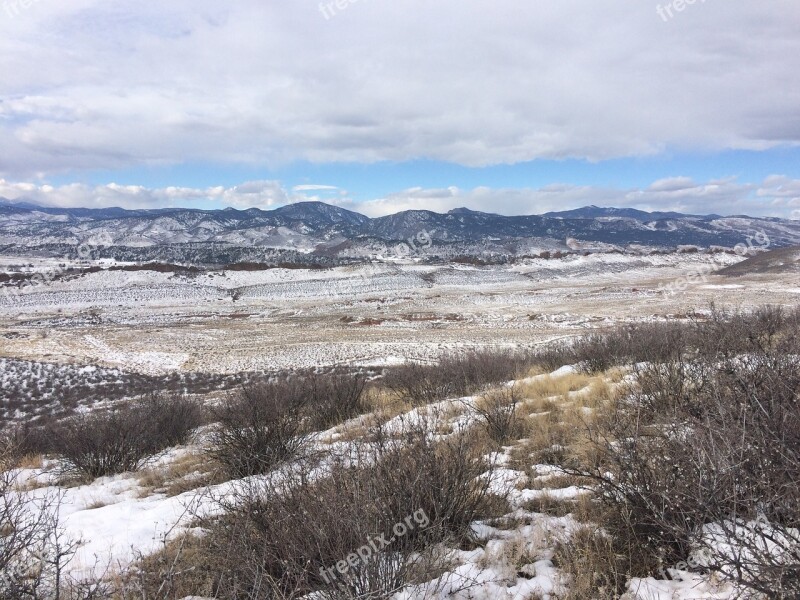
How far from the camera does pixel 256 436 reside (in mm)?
5984

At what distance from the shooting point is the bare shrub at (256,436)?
5.68 meters

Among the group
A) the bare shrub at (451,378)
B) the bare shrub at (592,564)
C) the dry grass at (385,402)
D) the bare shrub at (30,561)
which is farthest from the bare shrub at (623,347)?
the bare shrub at (30,561)

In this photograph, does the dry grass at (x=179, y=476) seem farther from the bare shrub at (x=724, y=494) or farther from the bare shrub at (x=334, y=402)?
the bare shrub at (x=724, y=494)

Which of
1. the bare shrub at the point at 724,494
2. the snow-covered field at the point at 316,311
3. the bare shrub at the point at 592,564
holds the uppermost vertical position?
the bare shrub at the point at 724,494

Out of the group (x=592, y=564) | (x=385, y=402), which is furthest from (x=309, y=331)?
(x=592, y=564)

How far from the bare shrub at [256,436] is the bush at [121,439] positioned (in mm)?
1527

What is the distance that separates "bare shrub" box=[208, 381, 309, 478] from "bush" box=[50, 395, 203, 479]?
5.01 feet

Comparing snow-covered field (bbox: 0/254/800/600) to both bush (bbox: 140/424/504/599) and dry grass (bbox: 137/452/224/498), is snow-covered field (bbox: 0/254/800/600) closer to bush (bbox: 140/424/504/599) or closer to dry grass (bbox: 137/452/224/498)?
dry grass (bbox: 137/452/224/498)

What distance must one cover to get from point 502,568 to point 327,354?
19548 millimetres

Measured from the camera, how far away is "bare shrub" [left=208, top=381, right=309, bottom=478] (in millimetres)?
5680

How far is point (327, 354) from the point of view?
21.9 metres

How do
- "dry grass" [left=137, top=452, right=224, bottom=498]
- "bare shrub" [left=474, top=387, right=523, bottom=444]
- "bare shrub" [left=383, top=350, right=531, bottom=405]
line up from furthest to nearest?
"bare shrub" [left=383, top=350, right=531, bottom=405] < "bare shrub" [left=474, top=387, right=523, bottom=444] < "dry grass" [left=137, top=452, right=224, bottom=498]

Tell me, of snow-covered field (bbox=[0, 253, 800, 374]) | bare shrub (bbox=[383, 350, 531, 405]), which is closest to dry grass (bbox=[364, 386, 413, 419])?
bare shrub (bbox=[383, 350, 531, 405])

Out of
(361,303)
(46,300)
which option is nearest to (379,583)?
(361,303)
